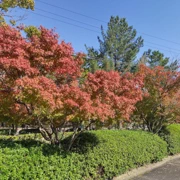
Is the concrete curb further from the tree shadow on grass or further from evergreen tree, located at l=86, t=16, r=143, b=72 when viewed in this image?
evergreen tree, located at l=86, t=16, r=143, b=72

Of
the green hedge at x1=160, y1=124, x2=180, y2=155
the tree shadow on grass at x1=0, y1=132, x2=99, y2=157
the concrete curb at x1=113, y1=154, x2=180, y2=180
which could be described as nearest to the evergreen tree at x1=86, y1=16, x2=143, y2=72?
the green hedge at x1=160, y1=124, x2=180, y2=155

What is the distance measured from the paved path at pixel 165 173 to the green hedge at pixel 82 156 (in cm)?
49

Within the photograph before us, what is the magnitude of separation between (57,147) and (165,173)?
13.0 feet

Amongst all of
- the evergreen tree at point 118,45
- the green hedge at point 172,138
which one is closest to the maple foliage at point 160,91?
the green hedge at point 172,138

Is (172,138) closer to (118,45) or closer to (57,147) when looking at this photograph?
(57,147)

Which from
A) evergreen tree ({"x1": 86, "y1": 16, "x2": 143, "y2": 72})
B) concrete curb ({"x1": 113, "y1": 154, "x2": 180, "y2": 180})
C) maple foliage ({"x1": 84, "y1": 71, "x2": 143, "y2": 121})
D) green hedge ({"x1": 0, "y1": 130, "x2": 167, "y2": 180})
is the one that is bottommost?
concrete curb ({"x1": 113, "y1": 154, "x2": 180, "y2": 180})

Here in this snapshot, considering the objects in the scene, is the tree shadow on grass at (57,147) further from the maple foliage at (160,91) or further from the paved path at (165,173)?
the maple foliage at (160,91)

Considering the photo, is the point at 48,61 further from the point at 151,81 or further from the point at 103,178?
the point at 151,81

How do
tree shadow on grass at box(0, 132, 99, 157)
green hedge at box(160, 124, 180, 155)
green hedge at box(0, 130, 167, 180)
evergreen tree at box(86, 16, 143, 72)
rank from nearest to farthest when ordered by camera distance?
green hedge at box(0, 130, 167, 180), tree shadow on grass at box(0, 132, 99, 157), green hedge at box(160, 124, 180, 155), evergreen tree at box(86, 16, 143, 72)

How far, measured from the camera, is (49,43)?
4094 mm

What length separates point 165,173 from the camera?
638 cm

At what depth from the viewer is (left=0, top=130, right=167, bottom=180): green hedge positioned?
11.9ft

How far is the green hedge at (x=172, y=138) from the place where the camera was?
28.9 ft

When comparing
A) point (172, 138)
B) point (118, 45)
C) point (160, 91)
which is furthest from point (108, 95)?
point (118, 45)
